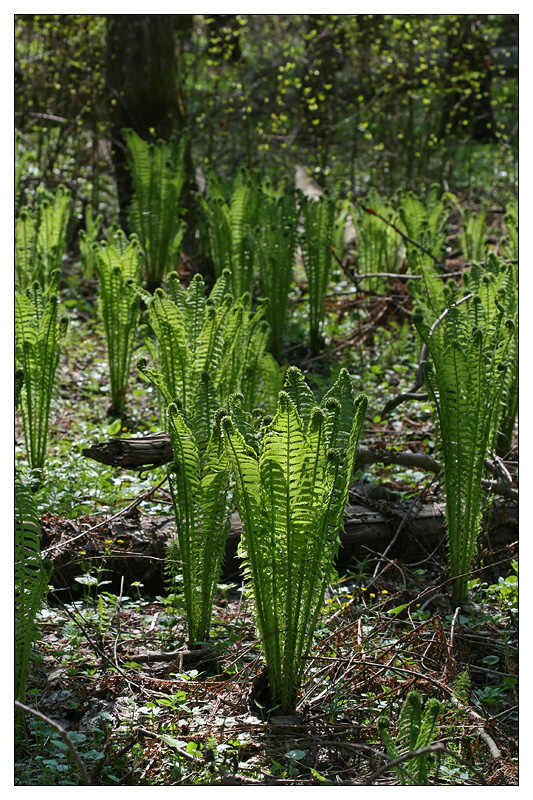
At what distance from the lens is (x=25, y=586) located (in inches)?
66.7

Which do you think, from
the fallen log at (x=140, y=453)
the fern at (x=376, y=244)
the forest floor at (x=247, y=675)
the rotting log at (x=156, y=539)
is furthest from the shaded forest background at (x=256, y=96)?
the forest floor at (x=247, y=675)

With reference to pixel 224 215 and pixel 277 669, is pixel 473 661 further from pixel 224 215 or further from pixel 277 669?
pixel 224 215

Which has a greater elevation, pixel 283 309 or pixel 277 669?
pixel 283 309

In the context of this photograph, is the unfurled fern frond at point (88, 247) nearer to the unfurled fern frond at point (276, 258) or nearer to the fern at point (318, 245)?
the unfurled fern frond at point (276, 258)

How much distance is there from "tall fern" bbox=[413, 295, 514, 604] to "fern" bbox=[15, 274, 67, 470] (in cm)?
147

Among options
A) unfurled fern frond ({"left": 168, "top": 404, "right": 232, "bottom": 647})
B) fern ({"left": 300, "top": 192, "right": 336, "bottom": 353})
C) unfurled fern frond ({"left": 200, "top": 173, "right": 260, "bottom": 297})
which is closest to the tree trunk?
unfurled fern frond ({"left": 200, "top": 173, "right": 260, "bottom": 297})

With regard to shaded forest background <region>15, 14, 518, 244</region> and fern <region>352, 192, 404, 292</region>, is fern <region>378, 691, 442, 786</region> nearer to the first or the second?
fern <region>352, 192, 404, 292</region>

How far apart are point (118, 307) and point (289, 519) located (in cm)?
205

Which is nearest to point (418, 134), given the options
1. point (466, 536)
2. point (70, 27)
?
point (70, 27)

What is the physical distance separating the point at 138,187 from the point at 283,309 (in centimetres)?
139

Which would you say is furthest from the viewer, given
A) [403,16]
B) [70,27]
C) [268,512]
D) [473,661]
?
[403,16]

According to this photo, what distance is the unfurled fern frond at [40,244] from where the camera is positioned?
404 cm

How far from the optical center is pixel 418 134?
6.70 meters

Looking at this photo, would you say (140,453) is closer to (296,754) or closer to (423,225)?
(296,754)
